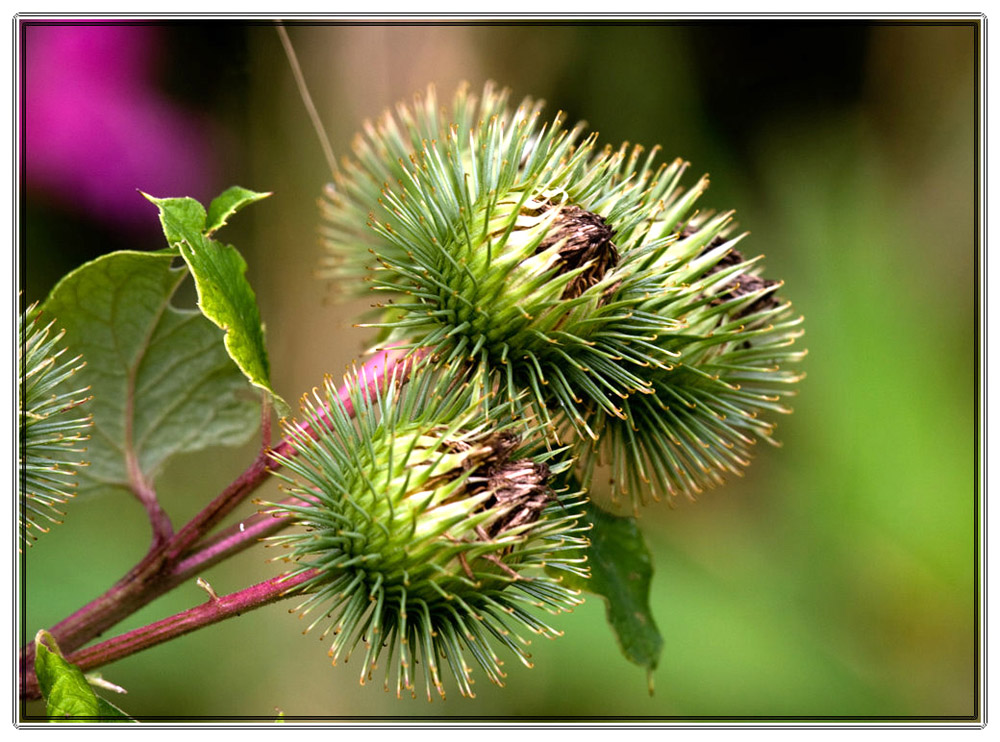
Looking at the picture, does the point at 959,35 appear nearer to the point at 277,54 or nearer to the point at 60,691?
the point at 277,54

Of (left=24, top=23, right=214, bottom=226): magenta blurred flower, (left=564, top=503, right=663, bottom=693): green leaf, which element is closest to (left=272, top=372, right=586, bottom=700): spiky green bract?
(left=564, top=503, right=663, bottom=693): green leaf

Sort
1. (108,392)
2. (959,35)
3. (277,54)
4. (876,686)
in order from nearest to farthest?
(108,392) < (876,686) < (277,54) < (959,35)

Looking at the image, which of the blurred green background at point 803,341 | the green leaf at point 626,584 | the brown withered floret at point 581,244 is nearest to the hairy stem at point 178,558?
the brown withered floret at point 581,244

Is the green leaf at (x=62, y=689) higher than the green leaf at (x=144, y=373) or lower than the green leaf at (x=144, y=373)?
lower

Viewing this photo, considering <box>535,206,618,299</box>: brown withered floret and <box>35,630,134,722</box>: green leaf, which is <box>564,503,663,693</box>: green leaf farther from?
<box>35,630,134,722</box>: green leaf

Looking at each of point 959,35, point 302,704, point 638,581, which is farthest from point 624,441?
point 959,35

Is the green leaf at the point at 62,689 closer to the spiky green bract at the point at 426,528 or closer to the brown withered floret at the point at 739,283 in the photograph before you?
the spiky green bract at the point at 426,528
